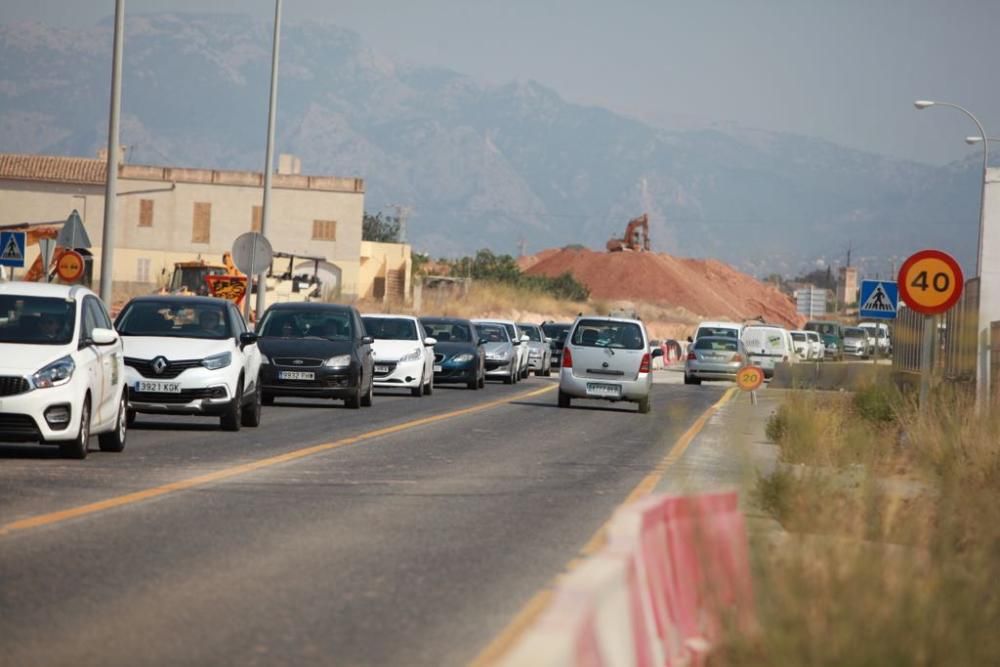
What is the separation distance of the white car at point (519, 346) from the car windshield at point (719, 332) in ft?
16.4

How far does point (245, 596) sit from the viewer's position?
378 inches

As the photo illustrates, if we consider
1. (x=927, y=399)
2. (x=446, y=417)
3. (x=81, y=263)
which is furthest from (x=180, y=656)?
(x=81, y=263)

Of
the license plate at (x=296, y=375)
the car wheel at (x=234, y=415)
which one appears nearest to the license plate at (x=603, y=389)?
the license plate at (x=296, y=375)

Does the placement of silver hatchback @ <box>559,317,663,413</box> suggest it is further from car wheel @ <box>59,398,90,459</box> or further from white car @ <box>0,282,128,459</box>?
car wheel @ <box>59,398,90,459</box>

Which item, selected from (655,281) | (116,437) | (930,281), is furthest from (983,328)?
(655,281)

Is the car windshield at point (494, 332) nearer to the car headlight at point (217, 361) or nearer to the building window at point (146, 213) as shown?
the car headlight at point (217, 361)

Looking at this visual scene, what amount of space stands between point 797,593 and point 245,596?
3.40m

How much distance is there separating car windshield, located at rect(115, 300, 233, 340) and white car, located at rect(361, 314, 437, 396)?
1197cm

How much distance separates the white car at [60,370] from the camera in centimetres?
1691

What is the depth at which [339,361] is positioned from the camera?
3000cm

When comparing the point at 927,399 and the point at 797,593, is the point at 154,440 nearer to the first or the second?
the point at 927,399

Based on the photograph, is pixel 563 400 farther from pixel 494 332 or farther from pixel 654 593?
pixel 654 593

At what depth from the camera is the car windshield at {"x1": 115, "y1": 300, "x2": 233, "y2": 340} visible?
2366 centimetres

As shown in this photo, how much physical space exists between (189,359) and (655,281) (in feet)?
407
